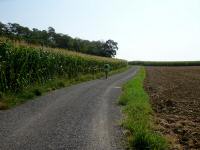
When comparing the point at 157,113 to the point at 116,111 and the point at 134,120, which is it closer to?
the point at 116,111

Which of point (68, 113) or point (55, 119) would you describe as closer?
point (55, 119)

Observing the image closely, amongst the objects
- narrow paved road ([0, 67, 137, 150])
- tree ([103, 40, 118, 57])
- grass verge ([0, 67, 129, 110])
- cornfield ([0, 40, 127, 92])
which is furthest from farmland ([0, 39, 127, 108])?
tree ([103, 40, 118, 57])

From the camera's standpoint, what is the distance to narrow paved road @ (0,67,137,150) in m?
9.38

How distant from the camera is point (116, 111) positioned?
15219 mm

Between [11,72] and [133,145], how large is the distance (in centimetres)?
1030

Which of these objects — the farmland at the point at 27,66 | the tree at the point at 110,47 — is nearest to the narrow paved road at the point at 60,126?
the farmland at the point at 27,66

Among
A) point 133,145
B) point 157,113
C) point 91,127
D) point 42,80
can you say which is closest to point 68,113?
point 91,127

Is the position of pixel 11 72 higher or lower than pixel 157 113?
higher

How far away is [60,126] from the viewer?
11609 mm

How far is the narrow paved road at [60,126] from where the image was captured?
30.8 ft

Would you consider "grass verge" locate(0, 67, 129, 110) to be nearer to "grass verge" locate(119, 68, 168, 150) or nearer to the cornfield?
the cornfield

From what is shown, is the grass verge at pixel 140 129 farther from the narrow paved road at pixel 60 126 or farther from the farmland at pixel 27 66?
the farmland at pixel 27 66

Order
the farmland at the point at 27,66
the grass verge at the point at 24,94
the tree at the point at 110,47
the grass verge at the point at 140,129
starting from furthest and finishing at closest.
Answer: the tree at the point at 110,47, the farmland at the point at 27,66, the grass verge at the point at 24,94, the grass verge at the point at 140,129

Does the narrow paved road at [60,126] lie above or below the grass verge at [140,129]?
below
